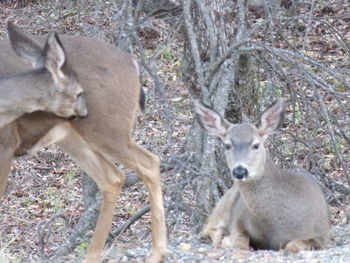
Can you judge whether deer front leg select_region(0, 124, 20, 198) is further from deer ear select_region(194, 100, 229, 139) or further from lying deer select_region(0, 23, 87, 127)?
deer ear select_region(194, 100, 229, 139)

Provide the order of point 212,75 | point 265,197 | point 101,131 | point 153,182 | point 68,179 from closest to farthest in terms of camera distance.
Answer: point 101,131 < point 153,182 < point 265,197 < point 212,75 < point 68,179

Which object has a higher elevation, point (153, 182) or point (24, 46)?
point (24, 46)

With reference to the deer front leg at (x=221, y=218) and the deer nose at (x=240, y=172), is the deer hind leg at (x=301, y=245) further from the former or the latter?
the deer front leg at (x=221, y=218)

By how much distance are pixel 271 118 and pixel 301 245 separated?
1.07 meters

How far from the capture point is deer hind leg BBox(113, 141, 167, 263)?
7414 mm

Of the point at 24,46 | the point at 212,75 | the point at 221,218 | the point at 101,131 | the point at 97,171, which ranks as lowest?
the point at 221,218

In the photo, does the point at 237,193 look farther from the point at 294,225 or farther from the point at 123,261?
the point at 123,261

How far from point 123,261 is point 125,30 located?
2620 millimetres

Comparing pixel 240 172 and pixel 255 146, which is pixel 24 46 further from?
pixel 255 146

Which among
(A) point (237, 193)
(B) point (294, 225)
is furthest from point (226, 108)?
(B) point (294, 225)

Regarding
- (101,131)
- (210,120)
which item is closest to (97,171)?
(101,131)

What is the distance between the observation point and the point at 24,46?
754cm

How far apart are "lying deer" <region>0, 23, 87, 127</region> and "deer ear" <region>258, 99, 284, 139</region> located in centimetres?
165

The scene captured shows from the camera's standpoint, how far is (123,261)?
24.4ft
